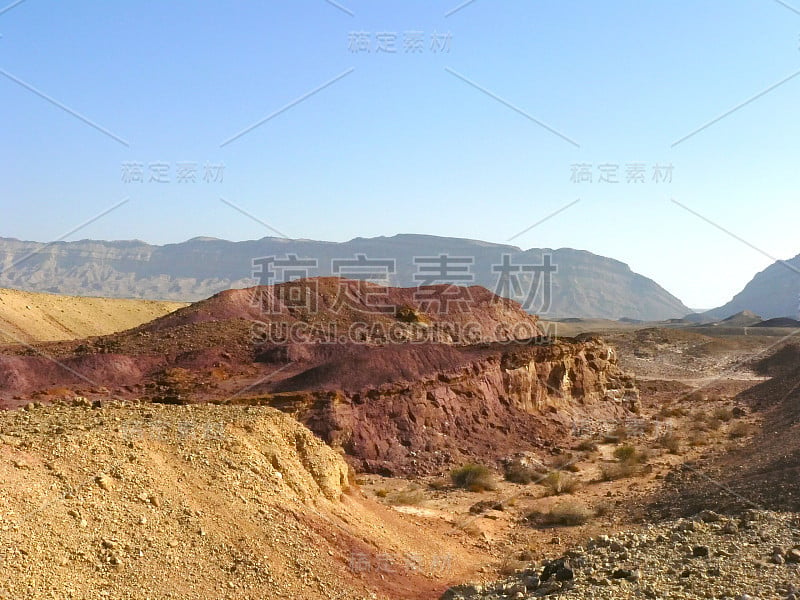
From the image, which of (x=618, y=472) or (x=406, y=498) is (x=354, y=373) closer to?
(x=406, y=498)

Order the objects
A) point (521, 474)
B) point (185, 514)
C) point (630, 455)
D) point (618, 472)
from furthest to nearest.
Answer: point (630, 455) < point (618, 472) < point (521, 474) < point (185, 514)

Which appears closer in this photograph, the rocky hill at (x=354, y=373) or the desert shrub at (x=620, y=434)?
the rocky hill at (x=354, y=373)

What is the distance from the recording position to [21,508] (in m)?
7.01

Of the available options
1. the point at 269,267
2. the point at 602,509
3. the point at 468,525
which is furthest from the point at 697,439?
the point at 269,267

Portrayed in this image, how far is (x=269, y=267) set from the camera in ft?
475

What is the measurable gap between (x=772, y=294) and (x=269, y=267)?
364ft

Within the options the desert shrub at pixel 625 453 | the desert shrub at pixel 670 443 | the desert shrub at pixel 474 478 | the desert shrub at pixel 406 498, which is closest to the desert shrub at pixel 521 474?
the desert shrub at pixel 474 478

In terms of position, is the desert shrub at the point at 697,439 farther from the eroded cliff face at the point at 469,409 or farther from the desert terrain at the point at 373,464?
the eroded cliff face at the point at 469,409

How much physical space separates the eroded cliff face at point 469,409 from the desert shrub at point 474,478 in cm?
106

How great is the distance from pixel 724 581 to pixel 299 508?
531cm

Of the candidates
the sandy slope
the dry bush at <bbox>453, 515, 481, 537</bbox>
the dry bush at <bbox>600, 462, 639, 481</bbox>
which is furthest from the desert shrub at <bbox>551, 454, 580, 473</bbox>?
the sandy slope

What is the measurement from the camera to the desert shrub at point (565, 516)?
14.6m

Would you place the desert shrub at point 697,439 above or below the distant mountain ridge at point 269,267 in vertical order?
below

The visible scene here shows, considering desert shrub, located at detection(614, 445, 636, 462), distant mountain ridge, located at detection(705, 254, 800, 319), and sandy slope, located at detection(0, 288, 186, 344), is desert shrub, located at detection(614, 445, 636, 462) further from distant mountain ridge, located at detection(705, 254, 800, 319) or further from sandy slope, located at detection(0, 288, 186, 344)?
distant mountain ridge, located at detection(705, 254, 800, 319)
